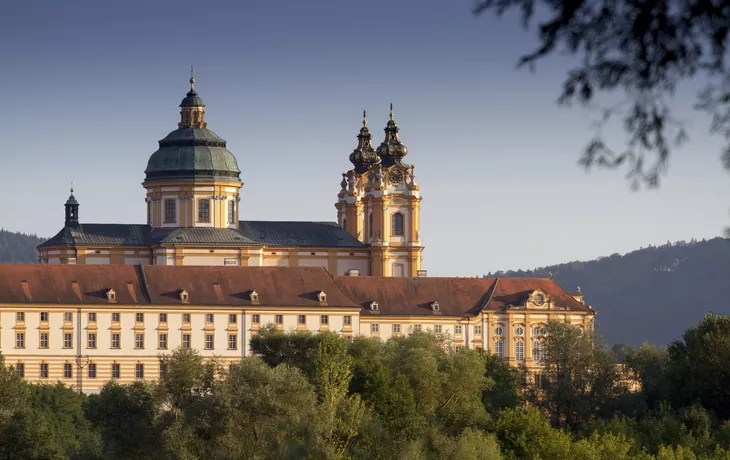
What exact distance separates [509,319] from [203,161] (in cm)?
3165

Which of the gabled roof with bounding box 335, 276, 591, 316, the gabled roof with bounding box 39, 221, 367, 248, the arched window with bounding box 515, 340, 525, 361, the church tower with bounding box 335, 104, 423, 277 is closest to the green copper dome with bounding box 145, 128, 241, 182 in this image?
the gabled roof with bounding box 39, 221, 367, 248

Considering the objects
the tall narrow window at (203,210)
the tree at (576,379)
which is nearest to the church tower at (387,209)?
the tall narrow window at (203,210)

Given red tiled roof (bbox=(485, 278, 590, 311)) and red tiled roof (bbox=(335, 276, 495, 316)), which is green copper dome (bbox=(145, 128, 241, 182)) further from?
red tiled roof (bbox=(485, 278, 590, 311))

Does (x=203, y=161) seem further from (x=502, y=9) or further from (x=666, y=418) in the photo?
(x=502, y=9)

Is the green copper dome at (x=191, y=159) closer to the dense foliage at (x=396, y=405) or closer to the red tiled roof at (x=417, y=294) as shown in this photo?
the red tiled roof at (x=417, y=294)

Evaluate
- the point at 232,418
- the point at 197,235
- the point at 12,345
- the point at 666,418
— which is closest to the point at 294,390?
the point at 232,418

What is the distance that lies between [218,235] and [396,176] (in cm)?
1999

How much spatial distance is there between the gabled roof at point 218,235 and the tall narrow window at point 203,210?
3.91ft

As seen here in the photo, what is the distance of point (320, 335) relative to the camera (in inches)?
3701

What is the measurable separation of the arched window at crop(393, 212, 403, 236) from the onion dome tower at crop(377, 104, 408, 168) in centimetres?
533

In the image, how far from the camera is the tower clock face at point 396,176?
158750 mm

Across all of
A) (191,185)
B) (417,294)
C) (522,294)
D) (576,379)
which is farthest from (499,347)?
(576,379)

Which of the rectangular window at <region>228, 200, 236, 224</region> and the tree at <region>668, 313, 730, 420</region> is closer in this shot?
the tree at <region>668, 313, 730, 420</region>

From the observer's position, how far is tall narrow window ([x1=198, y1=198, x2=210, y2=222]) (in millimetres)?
148875
